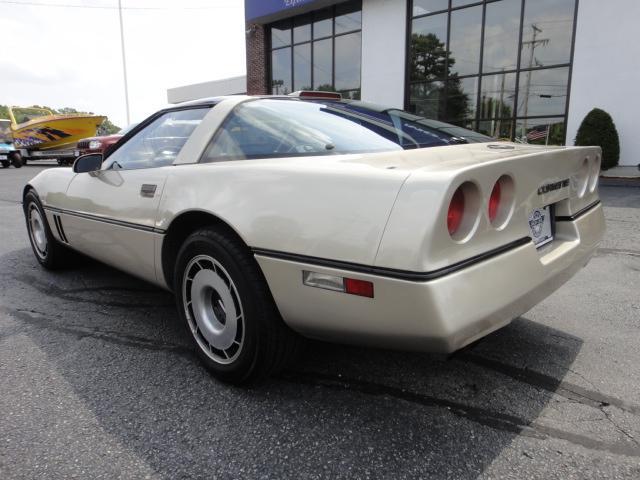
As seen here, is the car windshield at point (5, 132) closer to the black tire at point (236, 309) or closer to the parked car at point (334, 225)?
the parked car at point (334, 225)

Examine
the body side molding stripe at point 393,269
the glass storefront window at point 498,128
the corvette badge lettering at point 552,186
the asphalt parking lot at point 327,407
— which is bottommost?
the asphalt parking lot at point 327,407

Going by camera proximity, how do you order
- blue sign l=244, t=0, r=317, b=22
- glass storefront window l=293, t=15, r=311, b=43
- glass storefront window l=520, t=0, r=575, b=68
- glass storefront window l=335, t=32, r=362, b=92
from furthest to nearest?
glass storefront window l=293, t=15, r=311, b=43
blue sign l=244, t=0, r=317, b=22
glass storefront window l=335, t=32, r=362, b=92
glass storefront window l=520, t=0, r=575, b=68

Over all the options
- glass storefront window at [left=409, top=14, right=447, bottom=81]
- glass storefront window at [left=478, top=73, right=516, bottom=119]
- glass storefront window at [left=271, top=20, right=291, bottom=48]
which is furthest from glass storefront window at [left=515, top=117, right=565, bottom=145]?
glass storefront window at [left=271, top=20, right=291, bottom=48]

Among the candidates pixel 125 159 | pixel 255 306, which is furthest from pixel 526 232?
pixel 125 159

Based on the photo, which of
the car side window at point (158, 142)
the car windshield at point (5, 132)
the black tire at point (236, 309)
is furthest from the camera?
the car windshield at point (5, 132)

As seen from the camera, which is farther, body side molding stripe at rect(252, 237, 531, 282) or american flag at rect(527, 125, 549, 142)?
american flag at rect(527, 125, 549, 142)

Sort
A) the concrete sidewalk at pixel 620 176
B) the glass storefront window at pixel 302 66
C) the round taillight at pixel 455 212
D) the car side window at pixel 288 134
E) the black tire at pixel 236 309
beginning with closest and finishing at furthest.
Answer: the round taillight at pixel 455 212 → the black tire at pixel 236 309 → the car side window at pixel 288 134 → the concrete sidewalk at pixel 620 176 → the glass storefront window at pixel 302 66

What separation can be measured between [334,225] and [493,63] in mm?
12124

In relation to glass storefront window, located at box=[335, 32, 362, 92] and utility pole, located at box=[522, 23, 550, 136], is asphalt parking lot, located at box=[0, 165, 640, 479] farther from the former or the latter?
glass storefront window, located at box=[335, 32, 362, 92]

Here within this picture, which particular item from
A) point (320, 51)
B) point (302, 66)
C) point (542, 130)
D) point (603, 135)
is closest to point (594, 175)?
point (603, 135)

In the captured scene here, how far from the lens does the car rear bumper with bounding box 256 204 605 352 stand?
1.51m

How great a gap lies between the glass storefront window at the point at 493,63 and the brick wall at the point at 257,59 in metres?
5.91

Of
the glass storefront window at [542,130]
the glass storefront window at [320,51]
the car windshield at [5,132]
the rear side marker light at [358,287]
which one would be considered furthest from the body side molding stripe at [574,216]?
the car windshield at [5,132]

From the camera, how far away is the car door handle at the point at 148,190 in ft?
8.28
